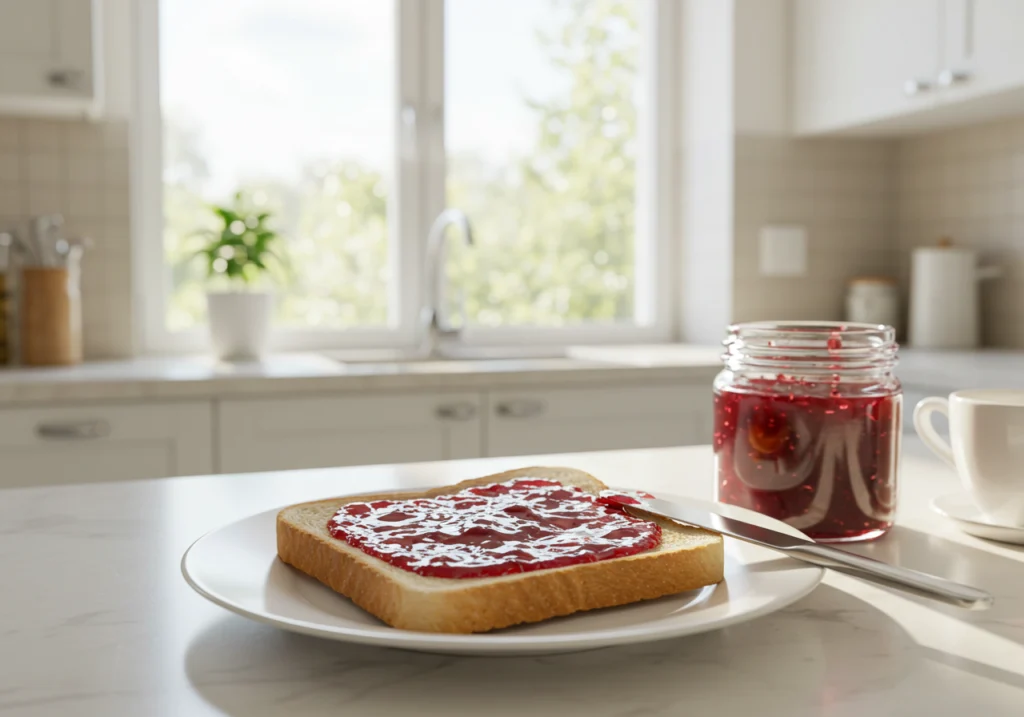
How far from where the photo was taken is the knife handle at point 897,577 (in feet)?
1.70

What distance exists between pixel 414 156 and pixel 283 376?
3.54 ft

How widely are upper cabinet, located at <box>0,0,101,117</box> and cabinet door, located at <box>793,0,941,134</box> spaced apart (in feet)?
6.43

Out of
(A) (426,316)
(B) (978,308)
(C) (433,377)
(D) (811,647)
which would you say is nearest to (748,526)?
(D) (811,647)

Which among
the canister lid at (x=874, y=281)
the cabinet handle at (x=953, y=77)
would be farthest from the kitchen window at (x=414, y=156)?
the cabinet handle at (x=953, y=77)

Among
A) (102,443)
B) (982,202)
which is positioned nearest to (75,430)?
(102,443)

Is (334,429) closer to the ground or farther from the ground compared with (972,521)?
closer to the ground

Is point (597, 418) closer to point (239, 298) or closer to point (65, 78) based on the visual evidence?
point (239, 298)

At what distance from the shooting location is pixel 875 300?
3230mm

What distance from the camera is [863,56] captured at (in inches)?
112

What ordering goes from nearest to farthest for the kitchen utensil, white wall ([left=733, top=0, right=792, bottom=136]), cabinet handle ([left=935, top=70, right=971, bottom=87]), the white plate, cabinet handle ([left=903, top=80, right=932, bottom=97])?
the white plate, cabinet handle ([left=935, top=70, right=971, bottom=87]), cabinet handle ([left=903, top=80, right=932, bottom=97]), the kitchen utensil, white wall ([left=733, top=0, right=792, bottom=136])

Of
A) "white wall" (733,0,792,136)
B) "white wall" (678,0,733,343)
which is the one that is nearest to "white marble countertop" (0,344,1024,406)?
"white wall" (678,0,733,343)

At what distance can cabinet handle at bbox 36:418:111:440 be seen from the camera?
2.13m

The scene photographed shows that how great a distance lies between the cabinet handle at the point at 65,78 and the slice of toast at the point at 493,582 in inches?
81.1

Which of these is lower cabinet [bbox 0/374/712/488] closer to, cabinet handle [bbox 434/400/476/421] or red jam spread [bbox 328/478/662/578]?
cabinet handle [bbox 434/400/476/421]
